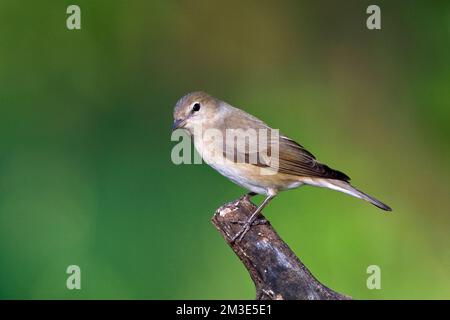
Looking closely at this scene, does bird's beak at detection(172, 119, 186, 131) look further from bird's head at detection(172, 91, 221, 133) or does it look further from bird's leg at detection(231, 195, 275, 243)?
bird's leg at detection(231, 195, 275, 243)

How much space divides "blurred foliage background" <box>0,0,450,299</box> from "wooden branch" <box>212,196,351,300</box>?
1.33 metres

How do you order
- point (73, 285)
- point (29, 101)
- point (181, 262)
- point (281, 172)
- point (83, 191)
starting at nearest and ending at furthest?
1. point (281, 172)
2. point (73, 285)
3. point (181, 262)
4. point (83, 191)
5. point (29, 101)

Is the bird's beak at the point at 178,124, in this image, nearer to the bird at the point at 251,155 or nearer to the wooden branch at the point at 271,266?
the bird at the point at 251,155

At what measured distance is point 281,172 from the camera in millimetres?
4219

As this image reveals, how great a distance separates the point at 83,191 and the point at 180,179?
29.0 inches

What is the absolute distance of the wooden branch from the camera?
3.30 metres

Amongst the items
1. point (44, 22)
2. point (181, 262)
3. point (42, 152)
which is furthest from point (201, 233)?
point (44, 22)

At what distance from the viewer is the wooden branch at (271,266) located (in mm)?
3299

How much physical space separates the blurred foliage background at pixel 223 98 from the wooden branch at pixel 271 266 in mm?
1333

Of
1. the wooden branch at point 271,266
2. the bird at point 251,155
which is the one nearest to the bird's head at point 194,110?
the bird at point 251,155

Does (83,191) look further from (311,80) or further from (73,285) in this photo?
(311,80)

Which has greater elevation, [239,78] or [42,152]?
[239,78]

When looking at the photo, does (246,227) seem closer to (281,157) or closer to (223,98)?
(281,157)

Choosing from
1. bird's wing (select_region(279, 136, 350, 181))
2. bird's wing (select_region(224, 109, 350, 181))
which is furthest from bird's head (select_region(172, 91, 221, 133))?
bird's wing (select_region(279, 136, 350, 181))
